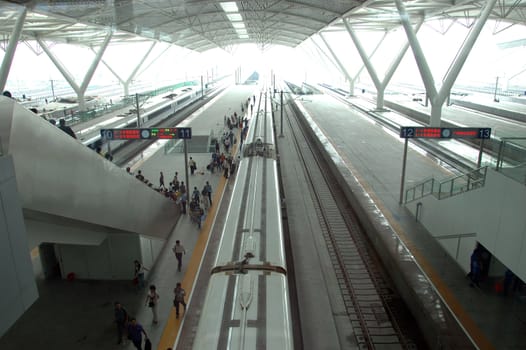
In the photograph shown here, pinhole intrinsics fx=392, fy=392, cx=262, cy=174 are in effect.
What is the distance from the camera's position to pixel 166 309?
8570 millimetres

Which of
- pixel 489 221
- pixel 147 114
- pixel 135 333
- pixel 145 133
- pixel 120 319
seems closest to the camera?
pixel 135 333

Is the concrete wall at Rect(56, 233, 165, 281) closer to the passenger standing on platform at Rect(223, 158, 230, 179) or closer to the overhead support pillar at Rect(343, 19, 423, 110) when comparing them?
the passenger standing on platform at Rect(223, 158, 230, 179)

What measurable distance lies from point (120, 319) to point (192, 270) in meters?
2.70

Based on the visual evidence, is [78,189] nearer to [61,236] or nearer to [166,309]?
[61,236]

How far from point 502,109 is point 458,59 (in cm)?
1300

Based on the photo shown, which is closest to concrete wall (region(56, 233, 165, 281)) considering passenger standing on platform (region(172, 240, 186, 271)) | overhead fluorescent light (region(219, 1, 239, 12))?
passenger standing on platform (region(172, 240, 186, 271))

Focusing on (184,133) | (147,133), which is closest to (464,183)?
(184,133)

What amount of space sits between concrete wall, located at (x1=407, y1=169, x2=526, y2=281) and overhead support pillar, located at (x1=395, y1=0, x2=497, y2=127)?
14.3 meters

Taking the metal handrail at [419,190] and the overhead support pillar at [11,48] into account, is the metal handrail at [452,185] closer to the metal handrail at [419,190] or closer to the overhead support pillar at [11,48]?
the metal handrail at [419,190]

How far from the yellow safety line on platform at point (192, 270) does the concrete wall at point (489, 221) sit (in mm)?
6376

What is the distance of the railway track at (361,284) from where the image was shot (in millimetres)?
7875

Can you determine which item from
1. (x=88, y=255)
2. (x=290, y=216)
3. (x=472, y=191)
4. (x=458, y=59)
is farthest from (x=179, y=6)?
(x=472, y=191)

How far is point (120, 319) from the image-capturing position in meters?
7.50

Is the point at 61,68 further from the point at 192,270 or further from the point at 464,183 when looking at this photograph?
the point at 464,183
